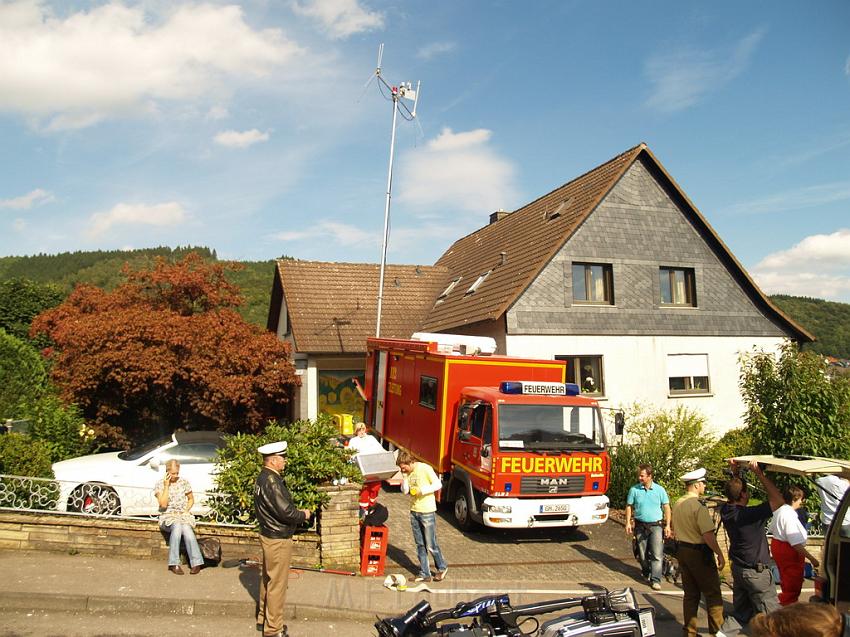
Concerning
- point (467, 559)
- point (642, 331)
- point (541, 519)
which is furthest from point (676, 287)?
point (467, 559)

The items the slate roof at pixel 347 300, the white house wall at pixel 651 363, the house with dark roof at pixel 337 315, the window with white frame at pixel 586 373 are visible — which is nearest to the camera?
the white house wall at pixel 651 363

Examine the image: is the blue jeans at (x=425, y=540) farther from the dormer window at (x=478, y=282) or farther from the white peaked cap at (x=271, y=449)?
the dormer window at (x=478, y=282)

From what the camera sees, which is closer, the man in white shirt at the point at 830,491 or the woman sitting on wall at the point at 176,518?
the man in white shirt at the point at 830,491

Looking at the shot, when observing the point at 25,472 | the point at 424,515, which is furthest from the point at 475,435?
the point at 25,472

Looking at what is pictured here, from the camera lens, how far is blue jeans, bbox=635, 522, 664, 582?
886 cm

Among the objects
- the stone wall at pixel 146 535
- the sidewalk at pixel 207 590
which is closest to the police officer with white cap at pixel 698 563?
the sidewalk at pixel 207 590

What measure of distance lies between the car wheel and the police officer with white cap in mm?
8061

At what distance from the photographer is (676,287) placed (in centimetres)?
1889

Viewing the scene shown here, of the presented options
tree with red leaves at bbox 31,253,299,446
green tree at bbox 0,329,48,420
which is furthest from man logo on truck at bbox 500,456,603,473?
green tree at bbox 0,329,48,420

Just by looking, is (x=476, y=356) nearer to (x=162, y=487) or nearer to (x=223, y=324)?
(x=162, y=487)

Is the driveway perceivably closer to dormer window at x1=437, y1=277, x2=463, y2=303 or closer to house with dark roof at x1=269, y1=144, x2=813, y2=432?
house with dark roof at x1=269, y1=144, x2=813, y2=432

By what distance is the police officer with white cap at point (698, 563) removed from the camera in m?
6.46

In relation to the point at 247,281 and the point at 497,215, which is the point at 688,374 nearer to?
the point at 497,215

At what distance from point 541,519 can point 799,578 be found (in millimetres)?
4311
